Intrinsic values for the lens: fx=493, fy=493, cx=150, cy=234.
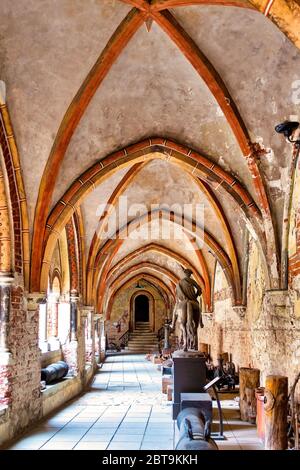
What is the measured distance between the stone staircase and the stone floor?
1703 centimetres

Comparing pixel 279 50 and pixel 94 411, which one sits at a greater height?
pixel 279 50

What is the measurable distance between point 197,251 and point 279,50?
10321 millimetres

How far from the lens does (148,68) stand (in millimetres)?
7508

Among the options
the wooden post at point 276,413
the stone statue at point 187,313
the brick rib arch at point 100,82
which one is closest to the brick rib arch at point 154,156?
the brick rib arch at point 100,82

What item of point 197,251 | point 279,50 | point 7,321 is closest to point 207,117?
point 279,50

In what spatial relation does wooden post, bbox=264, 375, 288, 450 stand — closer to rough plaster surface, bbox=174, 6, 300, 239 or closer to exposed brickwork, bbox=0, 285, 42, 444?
exposed brickwork, bbox=0, 285, 42, 444

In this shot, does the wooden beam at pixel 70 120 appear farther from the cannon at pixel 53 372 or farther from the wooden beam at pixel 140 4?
the cannon at pixel 53 372

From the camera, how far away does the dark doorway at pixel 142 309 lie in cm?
3656

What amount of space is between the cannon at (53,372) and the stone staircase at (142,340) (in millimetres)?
18008

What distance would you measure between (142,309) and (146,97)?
97.6 feet

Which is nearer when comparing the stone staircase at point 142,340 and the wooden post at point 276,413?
the wooden post at point 276,413

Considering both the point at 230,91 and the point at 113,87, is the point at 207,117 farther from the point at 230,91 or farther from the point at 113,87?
the point at 113,87

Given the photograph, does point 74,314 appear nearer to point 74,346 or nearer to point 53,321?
point 53,321

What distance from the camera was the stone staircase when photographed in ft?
94.3
